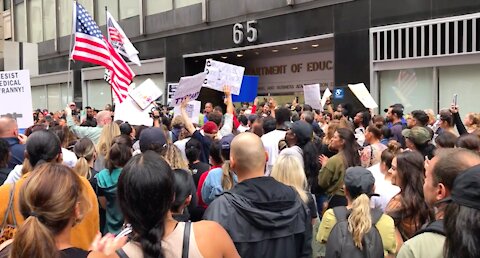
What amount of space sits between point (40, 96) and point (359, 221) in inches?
1471

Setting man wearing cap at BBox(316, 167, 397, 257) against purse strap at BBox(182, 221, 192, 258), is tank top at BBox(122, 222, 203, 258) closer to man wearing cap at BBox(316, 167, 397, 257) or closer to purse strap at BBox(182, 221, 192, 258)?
purse strap at BBox(182, 221, 192, 258)

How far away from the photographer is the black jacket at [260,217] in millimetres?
3406

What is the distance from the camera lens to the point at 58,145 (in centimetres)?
448

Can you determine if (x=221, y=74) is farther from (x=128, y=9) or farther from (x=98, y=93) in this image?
(x=98, y=93)

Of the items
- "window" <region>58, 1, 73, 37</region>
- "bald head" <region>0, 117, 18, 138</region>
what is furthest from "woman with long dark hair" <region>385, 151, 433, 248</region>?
"window" <region>58, 1, 73, 37</region>

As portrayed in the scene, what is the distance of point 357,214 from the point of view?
388 cm

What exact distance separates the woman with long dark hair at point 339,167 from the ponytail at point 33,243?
13.1 ft

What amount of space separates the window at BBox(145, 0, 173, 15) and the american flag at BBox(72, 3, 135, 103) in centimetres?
1342

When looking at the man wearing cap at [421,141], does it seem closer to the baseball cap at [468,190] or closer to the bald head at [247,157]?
the bald head at [247,157]

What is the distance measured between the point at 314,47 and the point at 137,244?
19.8m

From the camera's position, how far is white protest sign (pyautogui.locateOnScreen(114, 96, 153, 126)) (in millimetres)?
A: 9562

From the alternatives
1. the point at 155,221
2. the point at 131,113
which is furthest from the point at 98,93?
the point at 155,221

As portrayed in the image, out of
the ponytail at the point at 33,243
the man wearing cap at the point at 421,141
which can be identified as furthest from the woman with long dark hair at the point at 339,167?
the ponytail at the point at 33,243

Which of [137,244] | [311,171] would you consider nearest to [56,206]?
[137,244]
